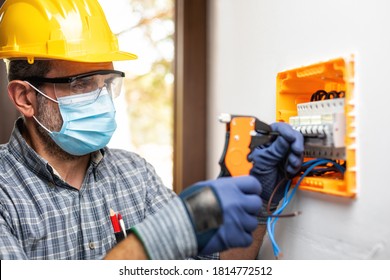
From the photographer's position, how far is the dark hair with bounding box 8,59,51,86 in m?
1.08

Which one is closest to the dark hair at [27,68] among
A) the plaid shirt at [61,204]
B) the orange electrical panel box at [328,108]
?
the plaid shirt at [61,204]

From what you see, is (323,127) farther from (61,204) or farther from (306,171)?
(61,204)

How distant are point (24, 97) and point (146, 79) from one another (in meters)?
1.62

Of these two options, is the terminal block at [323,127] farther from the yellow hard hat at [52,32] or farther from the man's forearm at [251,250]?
the yellow hard hat at [52,32]

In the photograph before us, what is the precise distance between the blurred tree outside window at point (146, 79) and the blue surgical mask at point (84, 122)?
110 cm

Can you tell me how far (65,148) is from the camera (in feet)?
3.62

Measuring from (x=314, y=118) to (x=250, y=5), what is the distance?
1.54 feet

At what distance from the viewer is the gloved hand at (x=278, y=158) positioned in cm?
75

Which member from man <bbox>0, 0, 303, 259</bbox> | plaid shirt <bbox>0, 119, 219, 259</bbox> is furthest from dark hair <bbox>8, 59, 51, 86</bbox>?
plaid shirt <bbox>0, 119, 219, 259</bbox>

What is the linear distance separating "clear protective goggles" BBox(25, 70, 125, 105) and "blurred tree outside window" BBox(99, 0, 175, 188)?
42.8 inches

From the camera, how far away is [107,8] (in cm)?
228

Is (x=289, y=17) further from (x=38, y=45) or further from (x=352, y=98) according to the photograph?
(x=38, y=45)
